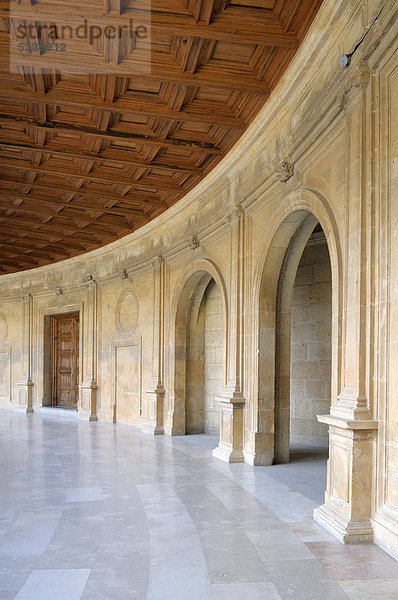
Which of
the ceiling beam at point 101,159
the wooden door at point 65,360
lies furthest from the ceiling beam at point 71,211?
the wooden door at point 65,360

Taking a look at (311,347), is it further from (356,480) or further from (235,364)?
(356,480)

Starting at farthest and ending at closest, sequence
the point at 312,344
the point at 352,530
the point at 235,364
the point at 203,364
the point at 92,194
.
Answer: the point at 203,364, the point at 312,344, the point at 92,194, the point at 235,364, the point at 352,530

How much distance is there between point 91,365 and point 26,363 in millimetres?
3889

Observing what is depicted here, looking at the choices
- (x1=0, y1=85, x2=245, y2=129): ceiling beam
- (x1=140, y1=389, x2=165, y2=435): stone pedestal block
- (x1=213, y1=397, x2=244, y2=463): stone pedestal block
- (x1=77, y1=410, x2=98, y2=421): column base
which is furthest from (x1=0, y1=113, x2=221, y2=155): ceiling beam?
(x1=77, y1=410, x2=98, y2=421): column base

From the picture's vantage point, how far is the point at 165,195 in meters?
11.2

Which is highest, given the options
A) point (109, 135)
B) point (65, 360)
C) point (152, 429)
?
point (109, 135)

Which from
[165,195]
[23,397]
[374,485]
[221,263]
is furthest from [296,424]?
[23,397]

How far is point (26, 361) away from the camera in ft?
61.5

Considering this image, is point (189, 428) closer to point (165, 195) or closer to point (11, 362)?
point (165, 195)

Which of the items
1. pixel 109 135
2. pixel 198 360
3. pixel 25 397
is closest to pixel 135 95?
pixel 109 135

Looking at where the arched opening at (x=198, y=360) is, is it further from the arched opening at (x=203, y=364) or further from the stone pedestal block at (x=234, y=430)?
the stone pedestal block at (x=234, y=430)

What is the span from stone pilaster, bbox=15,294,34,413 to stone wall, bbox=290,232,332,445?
10.3 m

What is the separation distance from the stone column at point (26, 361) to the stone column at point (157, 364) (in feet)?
22.4

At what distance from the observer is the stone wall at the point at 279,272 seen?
4.85 m
